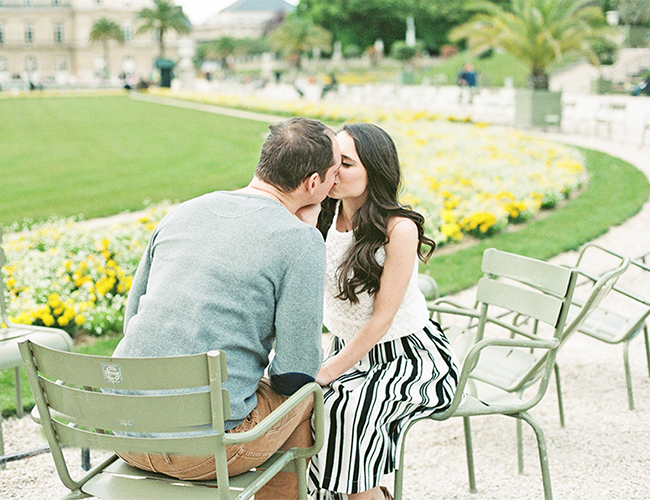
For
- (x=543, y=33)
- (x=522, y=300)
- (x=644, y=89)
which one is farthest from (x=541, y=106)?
(x=522, y=300)

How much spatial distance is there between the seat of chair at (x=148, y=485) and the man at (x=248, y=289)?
3 centimetres

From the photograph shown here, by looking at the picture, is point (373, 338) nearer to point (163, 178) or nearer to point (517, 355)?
point (517, 355)

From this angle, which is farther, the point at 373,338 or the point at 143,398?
the point at 373,338

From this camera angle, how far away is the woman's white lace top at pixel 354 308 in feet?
7.83

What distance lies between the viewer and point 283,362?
1.89 meters

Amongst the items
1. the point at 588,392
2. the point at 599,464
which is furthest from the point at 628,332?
the point at 599,464

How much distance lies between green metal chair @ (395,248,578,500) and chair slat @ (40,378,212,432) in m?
0.81

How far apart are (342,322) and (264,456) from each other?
66cm

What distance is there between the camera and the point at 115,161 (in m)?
12.8

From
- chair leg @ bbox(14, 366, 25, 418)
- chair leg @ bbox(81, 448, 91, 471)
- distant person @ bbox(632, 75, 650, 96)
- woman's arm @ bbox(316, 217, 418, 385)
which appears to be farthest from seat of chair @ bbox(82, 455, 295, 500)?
distant person @ bbox(632, 75, 650, 96)

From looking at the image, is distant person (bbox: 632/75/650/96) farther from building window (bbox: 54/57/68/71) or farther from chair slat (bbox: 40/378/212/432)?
building window (bbox: 54/57/68/71)

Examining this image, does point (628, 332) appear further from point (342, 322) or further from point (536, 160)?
point (536, 160)

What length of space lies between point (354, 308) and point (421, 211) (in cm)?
449

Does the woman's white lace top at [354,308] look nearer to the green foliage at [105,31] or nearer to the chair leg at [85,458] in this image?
the chair leg at [85,458]
